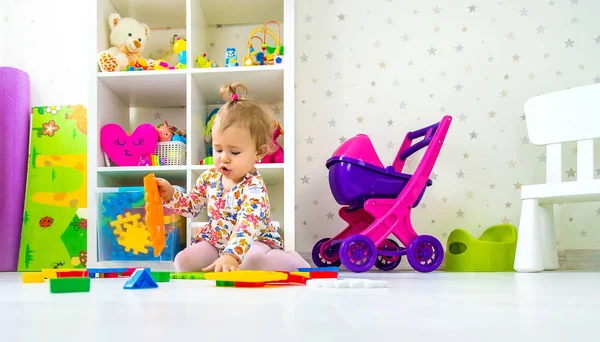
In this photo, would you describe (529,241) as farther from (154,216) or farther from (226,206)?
(154,216)

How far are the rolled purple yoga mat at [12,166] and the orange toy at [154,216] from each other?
107 centimetres

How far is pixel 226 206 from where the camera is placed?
1834 mm

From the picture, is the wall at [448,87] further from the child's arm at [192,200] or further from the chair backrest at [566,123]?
the child's arm at [192,200]

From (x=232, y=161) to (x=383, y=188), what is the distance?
614 mm

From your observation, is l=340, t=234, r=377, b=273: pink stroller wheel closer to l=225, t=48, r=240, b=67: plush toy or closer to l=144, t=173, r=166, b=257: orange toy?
l=144, t=173, r=166, b=257: orange toy

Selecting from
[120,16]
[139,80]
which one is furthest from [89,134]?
[120,16]

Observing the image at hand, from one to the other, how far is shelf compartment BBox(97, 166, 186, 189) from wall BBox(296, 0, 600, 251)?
20.7 inches

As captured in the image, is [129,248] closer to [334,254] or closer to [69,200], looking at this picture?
[69,200]

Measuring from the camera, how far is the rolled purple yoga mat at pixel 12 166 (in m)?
2.41

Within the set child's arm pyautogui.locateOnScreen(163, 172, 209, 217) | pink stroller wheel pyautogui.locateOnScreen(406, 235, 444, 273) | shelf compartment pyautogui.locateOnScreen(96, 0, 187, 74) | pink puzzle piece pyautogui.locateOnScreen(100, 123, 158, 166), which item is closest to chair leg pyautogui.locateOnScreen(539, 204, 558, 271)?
pink stroller wheel pyautogui.locateOnScreen(406, 235, 444, 273)

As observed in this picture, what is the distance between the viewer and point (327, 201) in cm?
247

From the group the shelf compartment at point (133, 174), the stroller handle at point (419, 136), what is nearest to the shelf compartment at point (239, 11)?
the shelf compartment at point (133, 174)

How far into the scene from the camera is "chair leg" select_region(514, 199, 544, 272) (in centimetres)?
202

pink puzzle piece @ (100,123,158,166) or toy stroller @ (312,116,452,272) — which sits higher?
pink puzzle piece @ (100,123,158,166)
